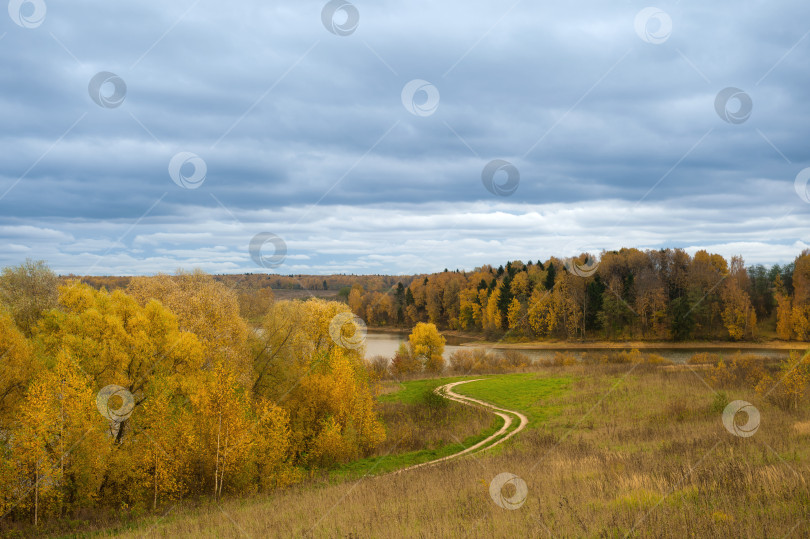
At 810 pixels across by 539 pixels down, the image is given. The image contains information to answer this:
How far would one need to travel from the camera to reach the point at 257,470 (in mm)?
27375

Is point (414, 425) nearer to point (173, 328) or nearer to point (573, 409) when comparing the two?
point (573, 409)

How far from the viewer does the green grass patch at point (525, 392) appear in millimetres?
41831

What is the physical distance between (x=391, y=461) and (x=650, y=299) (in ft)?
285

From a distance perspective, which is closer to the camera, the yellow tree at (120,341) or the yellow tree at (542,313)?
the yellow tree at (120,341)

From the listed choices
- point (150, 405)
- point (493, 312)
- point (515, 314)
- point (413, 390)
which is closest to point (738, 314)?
point (515, 314)

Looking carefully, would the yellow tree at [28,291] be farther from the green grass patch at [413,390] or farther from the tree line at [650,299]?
the tree line at [650,299]

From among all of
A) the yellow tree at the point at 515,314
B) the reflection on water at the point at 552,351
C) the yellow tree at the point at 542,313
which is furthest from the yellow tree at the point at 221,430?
the yellow tree at the point at 515,314

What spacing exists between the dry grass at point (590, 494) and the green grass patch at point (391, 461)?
12.6ft

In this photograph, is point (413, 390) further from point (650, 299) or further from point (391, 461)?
point (650, 299)

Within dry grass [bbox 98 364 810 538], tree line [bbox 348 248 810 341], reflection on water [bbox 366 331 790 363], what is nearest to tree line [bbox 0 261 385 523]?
dry grass [bbox 98 364 810 538]

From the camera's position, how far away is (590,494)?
1347 centimetres

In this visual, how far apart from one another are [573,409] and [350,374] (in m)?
18.1

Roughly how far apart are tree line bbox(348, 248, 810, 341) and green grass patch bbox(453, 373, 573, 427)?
49.6 metres

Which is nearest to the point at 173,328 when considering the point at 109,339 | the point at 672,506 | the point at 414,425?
the point at 109,339
